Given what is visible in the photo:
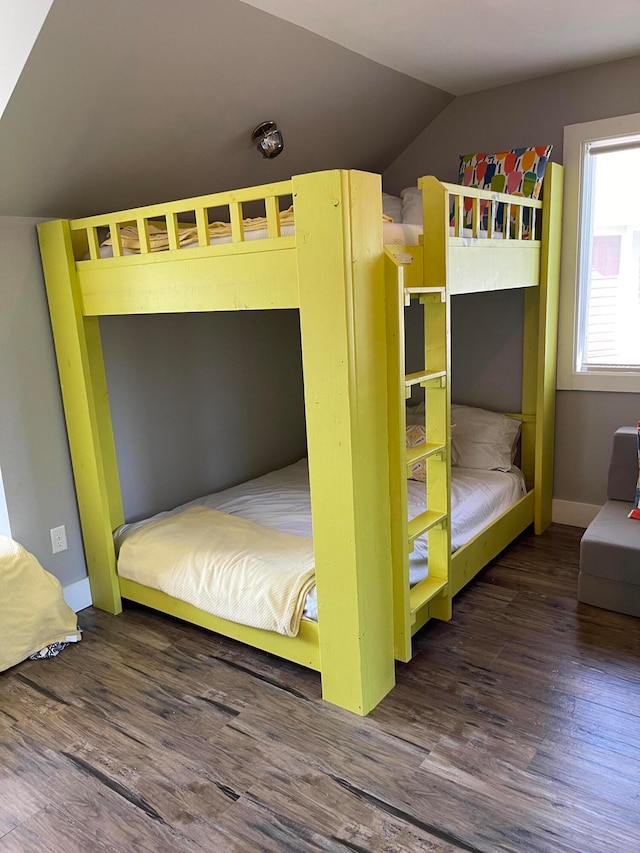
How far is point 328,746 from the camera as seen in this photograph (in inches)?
74.8

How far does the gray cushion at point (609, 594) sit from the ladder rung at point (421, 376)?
1041 mm

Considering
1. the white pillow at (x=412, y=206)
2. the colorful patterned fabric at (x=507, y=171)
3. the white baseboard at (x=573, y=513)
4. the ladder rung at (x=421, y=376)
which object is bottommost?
the white baseboard at (x=573, y=513)

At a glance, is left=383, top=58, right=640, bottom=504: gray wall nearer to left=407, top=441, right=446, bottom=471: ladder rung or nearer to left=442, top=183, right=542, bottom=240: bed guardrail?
left=442, top=183, right=542, bottom=240: bed guardrail

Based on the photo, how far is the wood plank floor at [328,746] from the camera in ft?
5.30

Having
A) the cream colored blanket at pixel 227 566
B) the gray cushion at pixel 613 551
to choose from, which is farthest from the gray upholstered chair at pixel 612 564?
the cream colored blanket at pixel 227 566

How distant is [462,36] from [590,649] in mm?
2383

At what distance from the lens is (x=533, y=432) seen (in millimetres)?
3412

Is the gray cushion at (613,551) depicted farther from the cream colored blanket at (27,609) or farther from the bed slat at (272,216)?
the cream colored blanket at (27,609)

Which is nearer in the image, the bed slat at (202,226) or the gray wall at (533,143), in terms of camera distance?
the bed slat at (202,226)

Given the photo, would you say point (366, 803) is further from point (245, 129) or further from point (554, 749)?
point (245, 129)

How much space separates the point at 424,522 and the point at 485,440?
119 centimetres

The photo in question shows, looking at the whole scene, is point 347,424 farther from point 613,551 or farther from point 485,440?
point 485,440

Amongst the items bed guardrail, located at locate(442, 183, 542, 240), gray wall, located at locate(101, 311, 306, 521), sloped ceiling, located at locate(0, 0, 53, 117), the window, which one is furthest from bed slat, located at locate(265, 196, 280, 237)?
the window

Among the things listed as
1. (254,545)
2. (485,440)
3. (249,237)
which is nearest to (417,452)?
(254,545)
